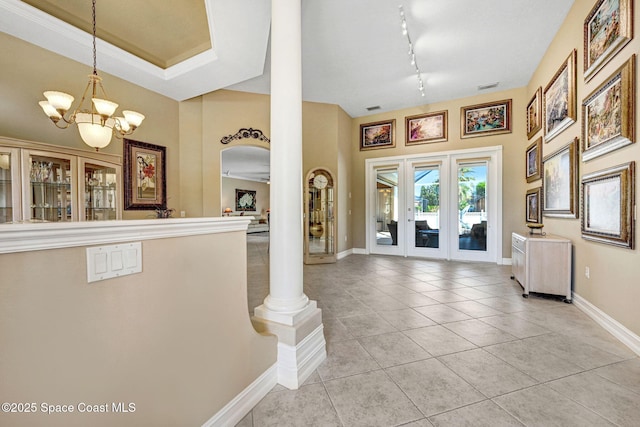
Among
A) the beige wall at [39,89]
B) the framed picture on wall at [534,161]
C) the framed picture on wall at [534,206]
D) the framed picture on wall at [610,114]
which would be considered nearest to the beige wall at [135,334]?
the framed picture on wall at [610,114]

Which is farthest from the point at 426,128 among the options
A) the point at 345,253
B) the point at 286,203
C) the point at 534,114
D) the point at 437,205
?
the point at 286,203

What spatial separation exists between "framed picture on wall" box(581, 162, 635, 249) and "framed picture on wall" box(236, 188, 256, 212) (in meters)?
12.3

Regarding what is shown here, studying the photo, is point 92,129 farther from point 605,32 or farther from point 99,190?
point 605,32

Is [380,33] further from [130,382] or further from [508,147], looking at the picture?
[130,382]

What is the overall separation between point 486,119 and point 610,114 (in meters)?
3.26

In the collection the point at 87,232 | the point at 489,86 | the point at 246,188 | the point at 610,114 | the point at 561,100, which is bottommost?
the point at 87,232

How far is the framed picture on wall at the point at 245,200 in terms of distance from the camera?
1309 cm

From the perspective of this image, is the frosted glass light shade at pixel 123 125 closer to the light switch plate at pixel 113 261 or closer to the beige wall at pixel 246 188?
the light switch plate at pixel 113 261

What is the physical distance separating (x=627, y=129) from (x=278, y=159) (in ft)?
9.28

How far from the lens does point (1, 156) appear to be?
2.57 meters

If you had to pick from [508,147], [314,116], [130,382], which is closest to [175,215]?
[314,116]

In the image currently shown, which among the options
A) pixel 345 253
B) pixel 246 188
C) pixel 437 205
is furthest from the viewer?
pixel 246 188

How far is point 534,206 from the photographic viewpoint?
4.49 meters

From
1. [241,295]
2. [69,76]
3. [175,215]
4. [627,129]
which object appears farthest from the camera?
[175,215]
